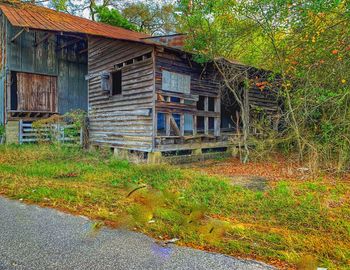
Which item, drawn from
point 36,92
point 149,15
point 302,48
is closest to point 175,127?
point 302,48

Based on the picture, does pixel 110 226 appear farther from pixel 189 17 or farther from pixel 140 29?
pixel 140 29

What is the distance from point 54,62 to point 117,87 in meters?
5.26

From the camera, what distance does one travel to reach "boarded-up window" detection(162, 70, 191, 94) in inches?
366

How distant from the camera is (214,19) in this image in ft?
30.5

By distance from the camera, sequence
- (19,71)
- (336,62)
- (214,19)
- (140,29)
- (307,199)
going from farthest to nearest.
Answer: (140,29)
(19,71)
(214,19)
(336,62)
(307,199)

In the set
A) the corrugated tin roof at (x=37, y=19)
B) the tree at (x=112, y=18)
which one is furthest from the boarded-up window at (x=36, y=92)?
the tree at (x=112, y=18)

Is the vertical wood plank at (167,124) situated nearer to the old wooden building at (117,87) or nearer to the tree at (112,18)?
the old wooden building at (117,87)

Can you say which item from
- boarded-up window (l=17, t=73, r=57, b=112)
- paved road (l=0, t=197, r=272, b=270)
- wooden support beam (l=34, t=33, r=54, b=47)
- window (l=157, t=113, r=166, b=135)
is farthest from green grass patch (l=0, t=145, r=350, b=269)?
wooden support beam (l=34, t=33, r=54, b=47)

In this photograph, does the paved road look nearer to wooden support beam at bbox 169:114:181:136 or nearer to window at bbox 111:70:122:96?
wooden support beam at bbox 169:114:181:136

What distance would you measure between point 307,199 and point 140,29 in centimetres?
2415

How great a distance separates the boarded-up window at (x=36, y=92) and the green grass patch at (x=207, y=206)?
713 cm

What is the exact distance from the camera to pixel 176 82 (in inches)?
381

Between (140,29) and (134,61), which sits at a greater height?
(140,29)

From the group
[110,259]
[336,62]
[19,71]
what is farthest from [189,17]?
[19,71]
